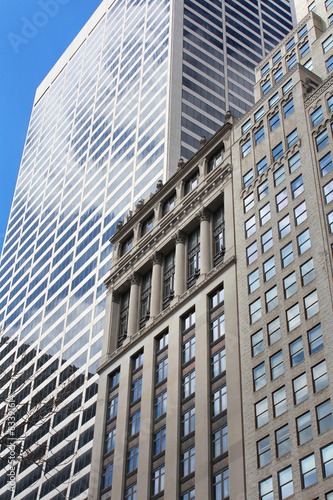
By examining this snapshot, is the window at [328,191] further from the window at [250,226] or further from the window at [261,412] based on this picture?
the window at [261,412]

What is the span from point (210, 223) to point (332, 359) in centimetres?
2704

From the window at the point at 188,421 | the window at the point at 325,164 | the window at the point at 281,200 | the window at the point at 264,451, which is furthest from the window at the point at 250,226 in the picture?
the window at the point at 264,451

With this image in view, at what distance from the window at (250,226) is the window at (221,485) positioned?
19.4m

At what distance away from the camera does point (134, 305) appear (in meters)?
72.1

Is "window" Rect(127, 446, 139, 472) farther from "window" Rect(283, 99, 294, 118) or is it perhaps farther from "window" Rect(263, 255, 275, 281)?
"window" Rect(283, 99, 294, 118)

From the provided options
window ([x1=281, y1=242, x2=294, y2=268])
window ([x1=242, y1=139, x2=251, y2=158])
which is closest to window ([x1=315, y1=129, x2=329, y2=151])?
window ([x1=281, y1=242, x2=294, y2=268])

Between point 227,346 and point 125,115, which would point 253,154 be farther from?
point 125,115

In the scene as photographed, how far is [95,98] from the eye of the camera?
144m

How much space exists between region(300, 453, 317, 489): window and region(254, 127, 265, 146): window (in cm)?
3125

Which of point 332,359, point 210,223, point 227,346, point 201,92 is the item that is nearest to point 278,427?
point 332,359

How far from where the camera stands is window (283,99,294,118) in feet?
199

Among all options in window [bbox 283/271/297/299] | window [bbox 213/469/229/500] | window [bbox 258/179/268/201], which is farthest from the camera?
window [bbox 258/179/268/201]

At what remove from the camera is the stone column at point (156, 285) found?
67.8 m

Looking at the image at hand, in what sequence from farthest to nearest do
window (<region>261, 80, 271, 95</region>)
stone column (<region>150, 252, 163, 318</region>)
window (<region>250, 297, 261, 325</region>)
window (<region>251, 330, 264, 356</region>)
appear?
window (<region>261, 80, 271, 95</region>)
stone column (<region>150, 252, 163, 318</region>)
window (<region>250, 297, 261, 325</region>)
window (<region>251, 330, 264, 356</region>)
